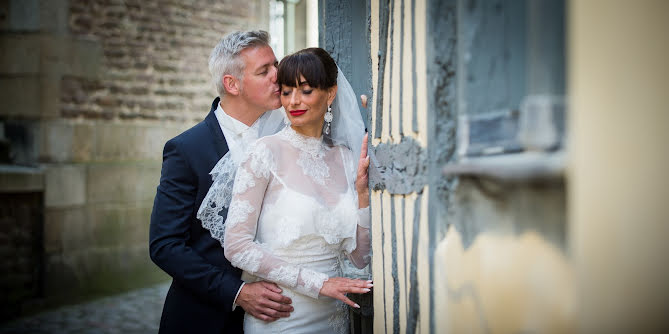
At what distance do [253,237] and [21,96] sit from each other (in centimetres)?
529

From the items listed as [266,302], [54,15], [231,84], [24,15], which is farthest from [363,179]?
[24,15]

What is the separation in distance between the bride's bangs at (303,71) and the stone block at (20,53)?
5.23 metres

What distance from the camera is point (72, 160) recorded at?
21.1 ft

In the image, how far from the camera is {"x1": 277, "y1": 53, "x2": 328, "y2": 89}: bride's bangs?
2225mm

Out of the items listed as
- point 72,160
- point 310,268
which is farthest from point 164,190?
point 72,160

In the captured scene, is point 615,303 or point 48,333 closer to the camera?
point 615,303

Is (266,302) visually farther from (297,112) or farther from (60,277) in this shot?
(60,277)

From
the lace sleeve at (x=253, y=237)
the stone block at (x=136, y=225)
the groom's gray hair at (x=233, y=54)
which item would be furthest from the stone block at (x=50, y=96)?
the lace sleeve at (x=253, y=237)

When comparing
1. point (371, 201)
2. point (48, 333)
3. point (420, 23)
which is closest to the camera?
point (420, 23)

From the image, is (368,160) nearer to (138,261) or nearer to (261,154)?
(261,154)

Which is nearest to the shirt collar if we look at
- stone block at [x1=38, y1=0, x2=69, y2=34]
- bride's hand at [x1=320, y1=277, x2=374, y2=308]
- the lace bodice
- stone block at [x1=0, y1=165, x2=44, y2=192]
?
the lace bodice

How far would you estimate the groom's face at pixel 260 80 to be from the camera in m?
2.73

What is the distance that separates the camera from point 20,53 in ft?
20.5

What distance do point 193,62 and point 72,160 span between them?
202 cm
